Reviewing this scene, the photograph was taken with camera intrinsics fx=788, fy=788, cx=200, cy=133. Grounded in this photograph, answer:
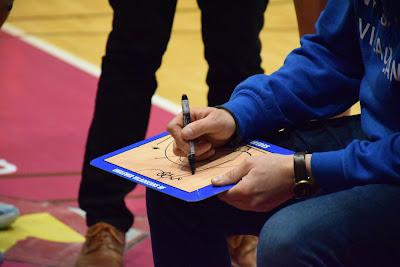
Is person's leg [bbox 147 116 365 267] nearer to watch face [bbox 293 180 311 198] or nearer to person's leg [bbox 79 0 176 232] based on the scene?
watch face [bbox 293 180 311 198]

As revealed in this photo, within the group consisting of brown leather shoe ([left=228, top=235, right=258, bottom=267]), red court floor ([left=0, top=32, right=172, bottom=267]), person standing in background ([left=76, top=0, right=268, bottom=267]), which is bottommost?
red court floor ([left=0, top=32, right=172, bottom=267])

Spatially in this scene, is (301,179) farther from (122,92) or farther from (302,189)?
(122,92)

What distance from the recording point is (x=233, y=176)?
1.34 metres

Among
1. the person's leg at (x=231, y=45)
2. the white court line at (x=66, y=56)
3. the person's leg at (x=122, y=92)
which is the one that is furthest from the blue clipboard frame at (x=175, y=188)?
the white court line at (x=66, y=56)

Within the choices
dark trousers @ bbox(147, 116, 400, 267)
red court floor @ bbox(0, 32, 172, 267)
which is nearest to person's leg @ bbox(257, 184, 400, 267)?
dark trousers @ bbox(147, 116, 400, 267)

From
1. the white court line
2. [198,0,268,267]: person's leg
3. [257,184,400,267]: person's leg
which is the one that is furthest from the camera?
the white court line

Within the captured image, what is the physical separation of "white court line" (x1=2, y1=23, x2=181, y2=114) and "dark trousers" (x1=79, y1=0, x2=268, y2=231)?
3.47ft

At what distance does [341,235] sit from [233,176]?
0.76 ft

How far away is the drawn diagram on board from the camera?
4.54ft

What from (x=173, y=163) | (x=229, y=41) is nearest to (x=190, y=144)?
(x=173, y=163)

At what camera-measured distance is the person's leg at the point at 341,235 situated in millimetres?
1186

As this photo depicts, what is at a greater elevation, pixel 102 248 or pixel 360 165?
pixel 360 165

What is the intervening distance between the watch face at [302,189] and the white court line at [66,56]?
186 cm

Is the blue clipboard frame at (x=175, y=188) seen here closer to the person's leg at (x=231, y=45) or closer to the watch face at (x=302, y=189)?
the watch face at (x=302, y=189)
